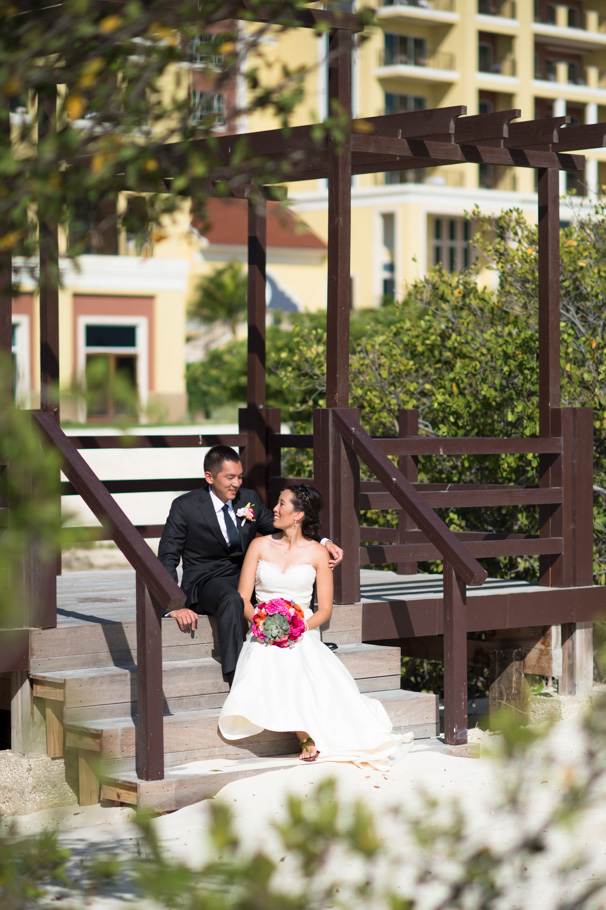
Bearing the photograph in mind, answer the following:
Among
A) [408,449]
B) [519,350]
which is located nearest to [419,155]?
[408,449]

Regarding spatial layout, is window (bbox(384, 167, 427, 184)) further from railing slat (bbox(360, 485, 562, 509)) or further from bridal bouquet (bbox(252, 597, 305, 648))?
bridal bouquet (bbox(252, 597, 305, 648))

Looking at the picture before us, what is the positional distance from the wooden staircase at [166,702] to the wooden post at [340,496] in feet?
0.56

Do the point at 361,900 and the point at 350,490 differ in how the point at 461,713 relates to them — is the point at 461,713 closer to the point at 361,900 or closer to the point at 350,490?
the point at 350,490

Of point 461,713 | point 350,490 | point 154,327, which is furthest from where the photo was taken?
point 154,327

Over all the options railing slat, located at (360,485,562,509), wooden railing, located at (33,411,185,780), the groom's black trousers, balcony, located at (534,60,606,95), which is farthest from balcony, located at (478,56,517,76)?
wooden railing, located at (33,411,185,780)

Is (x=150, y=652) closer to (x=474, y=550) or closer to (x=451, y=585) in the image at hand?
(x=451, y=585)

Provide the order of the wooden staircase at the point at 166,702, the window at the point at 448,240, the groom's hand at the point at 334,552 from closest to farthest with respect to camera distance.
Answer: the wooden staircase at the point at 166,702 → the groom's hand at the point at 334,552 → the window at the point at 448,240

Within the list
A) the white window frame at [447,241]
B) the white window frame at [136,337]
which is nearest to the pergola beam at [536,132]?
the white window frame at [136,337]

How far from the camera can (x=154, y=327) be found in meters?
40.2

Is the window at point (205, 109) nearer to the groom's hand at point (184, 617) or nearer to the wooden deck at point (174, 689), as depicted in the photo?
the wooden deck at point (174, 689)

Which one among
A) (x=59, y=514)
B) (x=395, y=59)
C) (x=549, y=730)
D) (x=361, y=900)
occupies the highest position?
(x=395, y=59)

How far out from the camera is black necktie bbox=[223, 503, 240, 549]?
7188mm

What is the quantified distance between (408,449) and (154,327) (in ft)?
108

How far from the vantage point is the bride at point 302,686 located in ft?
20.8
